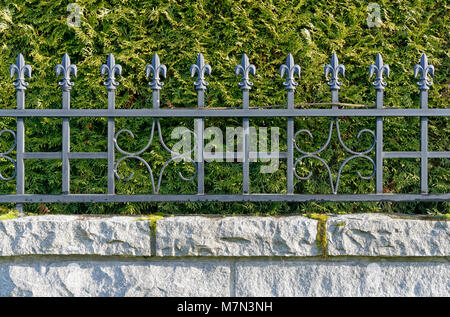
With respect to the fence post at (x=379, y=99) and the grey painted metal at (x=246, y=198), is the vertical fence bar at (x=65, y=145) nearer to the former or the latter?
the grey painted metal at (x=246, y=198)

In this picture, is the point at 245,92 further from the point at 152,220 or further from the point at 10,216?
the point at 10,216

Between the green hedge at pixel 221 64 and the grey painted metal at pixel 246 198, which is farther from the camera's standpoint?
the green hedge at pixel 221 64

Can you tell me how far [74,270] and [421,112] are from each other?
2.38 metres

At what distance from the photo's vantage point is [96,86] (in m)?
2.65

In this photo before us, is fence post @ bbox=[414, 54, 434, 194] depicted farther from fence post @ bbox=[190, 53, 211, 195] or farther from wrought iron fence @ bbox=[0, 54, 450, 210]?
fence post @ bbox=[190, 53, 211, 195]

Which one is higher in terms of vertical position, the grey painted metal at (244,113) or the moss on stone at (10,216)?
the grey painted metal at (244,113)

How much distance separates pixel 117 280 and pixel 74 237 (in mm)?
374

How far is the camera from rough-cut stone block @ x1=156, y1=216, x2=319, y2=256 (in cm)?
218

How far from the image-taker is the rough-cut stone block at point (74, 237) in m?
2.19

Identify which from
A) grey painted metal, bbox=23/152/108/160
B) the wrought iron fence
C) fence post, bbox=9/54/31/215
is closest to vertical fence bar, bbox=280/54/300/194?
the wrought iron fence

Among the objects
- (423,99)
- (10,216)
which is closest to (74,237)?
(10,216)

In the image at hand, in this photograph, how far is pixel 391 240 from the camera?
218 cm

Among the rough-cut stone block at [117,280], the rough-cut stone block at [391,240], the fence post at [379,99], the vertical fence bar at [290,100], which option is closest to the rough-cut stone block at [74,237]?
the rough-cut stone block at [117,280]

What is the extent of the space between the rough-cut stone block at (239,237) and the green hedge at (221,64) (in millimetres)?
510
